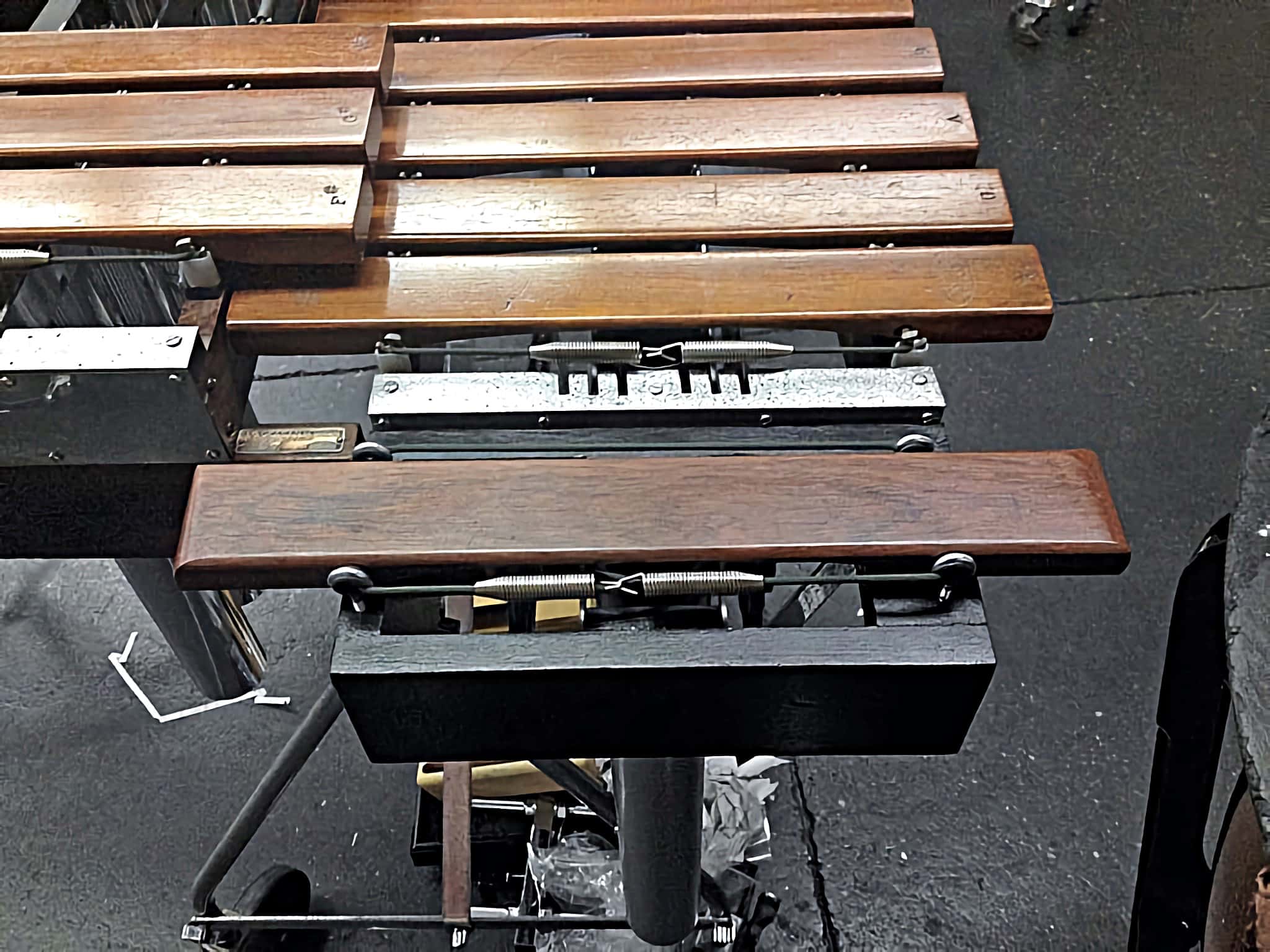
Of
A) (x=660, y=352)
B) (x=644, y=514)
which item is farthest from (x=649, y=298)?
(x=644, y=514)

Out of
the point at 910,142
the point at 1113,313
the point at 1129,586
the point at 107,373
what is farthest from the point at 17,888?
the point at 1113,313

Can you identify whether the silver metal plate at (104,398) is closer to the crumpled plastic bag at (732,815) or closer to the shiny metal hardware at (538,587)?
the shiny metal hardware at (538,587)

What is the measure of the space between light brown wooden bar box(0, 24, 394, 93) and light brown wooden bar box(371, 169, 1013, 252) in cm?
15

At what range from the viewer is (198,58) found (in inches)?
43.8

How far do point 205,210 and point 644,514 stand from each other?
0.46m

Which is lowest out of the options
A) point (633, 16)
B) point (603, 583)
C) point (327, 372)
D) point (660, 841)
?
point (327, 372)

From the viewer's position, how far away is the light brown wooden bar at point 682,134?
3.64ft

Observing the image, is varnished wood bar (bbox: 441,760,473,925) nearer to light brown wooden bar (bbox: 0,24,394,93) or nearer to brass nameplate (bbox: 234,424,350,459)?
brass nameplate (bbox: 234,424,350,459)

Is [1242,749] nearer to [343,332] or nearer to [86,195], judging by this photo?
[343,332]

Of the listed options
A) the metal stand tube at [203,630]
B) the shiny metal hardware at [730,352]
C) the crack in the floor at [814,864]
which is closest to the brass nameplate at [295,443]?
the shiny metal hardware at [730,352]

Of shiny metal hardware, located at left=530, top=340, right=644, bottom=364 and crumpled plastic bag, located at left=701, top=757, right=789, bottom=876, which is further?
crumpled plastic bag, located at left=701, top=757, right=789, bottom=876

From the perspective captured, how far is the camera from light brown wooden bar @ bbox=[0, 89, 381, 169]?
3.29 ft

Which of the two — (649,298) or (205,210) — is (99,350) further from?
(649,298)

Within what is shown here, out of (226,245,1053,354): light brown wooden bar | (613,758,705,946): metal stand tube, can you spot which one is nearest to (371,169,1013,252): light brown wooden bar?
(226,245,1053,354): light brown wooden bar
